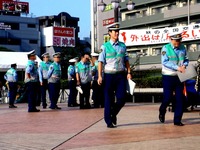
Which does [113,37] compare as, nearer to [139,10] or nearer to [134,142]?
[134,142]

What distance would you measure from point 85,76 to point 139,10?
165ft


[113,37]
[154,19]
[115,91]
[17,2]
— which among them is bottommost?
[115,91]

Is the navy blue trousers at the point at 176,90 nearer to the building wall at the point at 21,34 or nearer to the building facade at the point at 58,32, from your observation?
the building wall at the point at 21,34

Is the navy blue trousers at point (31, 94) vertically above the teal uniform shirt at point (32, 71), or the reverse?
the teal uniform shirt at point (32, 71)

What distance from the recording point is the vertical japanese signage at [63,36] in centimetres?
10538

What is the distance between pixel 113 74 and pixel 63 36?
327ft

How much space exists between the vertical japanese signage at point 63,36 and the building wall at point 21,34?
14.5 feet

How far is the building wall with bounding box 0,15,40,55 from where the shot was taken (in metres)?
95.1

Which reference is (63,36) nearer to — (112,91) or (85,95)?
(85,95)

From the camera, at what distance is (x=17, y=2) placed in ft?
324

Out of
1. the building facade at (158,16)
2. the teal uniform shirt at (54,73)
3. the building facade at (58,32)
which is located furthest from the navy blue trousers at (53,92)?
the building facade at (58,32)

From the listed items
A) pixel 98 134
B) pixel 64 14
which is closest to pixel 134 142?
pixel 98 134

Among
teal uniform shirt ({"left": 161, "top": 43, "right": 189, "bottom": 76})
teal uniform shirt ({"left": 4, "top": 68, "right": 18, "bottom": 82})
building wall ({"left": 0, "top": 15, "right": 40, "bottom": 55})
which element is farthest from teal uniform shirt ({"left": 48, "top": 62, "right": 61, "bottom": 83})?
building wall ({"left": 0, "top": 15, "right": 40, "bottom": 55})

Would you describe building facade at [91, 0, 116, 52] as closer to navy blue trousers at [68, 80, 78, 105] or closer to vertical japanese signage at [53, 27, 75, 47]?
vertical japanese signage at [53, 27, 75, 47]
